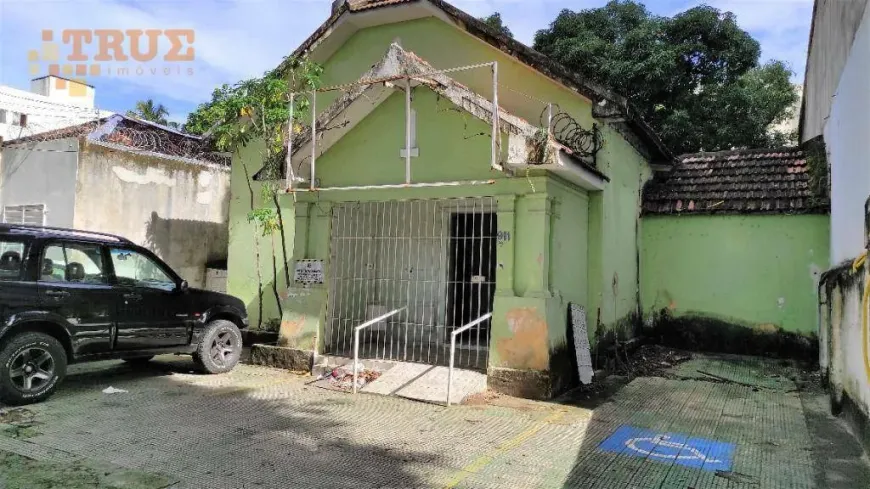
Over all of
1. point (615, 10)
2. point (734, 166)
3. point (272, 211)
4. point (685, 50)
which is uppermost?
point (615, 10)

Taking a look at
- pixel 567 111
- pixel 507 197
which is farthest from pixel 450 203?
pixel 567 111

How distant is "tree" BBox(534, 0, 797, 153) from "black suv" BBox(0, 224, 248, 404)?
14.3 m

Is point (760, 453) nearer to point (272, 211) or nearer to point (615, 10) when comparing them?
point (272, 211)

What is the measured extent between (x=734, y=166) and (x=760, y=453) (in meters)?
7.94

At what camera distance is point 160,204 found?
12742 mm

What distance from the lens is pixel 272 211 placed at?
10.0 meters

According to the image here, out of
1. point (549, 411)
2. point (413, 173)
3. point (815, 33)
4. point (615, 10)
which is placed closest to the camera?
point (549, 411)

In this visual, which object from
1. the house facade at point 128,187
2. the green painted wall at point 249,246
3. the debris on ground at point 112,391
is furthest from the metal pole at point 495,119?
the house facade at point 128,187

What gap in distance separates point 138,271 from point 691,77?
1710 centimetres

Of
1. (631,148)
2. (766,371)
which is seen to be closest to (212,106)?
(631,148)

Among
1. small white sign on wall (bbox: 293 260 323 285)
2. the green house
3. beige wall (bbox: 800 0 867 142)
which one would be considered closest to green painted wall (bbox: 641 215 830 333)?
the green house

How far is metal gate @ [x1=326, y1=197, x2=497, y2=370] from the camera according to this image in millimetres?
9188

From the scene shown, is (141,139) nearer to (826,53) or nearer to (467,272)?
(467,272)

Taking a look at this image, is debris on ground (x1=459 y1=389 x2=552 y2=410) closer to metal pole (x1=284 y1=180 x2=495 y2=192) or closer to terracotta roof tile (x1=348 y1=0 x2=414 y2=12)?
metal pole (x1=284 y1=180 x2=495 y2=192)
